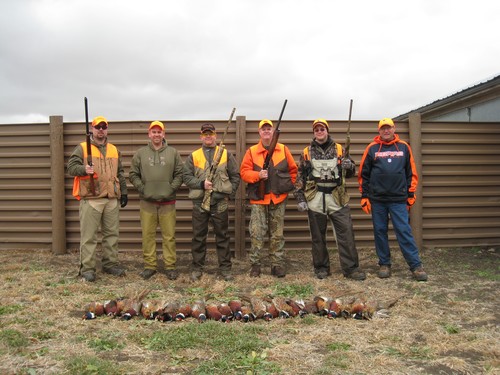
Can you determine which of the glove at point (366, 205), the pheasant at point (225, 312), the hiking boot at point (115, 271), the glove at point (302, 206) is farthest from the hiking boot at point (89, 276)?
the glove at point (366, 205)

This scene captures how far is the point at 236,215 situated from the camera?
8.22 meters

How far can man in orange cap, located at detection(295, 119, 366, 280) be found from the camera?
→ 22.7ft

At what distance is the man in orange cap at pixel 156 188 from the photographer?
6918mm

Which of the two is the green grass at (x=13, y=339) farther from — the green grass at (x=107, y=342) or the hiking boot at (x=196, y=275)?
the hiking boot at (x=196, y=275)

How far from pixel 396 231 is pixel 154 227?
3.95 meters

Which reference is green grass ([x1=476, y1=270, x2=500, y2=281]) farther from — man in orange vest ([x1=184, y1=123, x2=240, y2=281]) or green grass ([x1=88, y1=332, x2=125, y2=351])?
green grass ([x1=88, y1=332, x2=125, y2=351])

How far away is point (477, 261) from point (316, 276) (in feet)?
10.6

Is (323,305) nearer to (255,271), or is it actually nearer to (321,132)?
(255,271)

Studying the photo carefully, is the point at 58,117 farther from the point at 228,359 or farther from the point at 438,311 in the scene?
the point at 438,311

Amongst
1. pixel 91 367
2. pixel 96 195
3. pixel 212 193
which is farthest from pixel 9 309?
pixel 212 193

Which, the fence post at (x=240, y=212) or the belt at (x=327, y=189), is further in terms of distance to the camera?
the fence post at (x=240, y=212)

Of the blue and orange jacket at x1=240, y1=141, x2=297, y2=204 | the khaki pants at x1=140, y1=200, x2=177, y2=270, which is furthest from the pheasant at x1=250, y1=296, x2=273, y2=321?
the khaki pants at x1=140, y1=200, x2=177, y2=270

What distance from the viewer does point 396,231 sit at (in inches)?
273

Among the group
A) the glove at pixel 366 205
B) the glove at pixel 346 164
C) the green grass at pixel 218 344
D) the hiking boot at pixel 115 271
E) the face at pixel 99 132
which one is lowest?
the green grass at pixel 218 344
